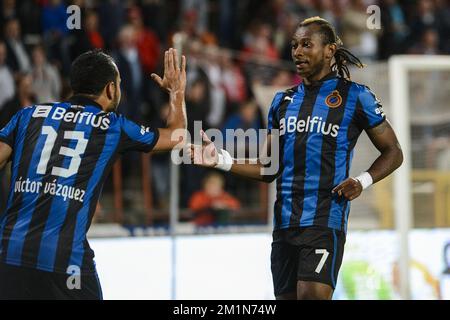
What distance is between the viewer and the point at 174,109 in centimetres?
554

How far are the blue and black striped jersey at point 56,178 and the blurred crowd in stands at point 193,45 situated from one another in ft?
18.8

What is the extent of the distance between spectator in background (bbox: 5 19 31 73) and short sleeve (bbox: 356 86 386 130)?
665cm

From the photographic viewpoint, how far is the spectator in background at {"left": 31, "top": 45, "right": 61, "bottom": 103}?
11281 mm

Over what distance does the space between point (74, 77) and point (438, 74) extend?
6003mm

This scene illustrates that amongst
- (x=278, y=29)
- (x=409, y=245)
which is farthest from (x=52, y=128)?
(x=278, y=29)

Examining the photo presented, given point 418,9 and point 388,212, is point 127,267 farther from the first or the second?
point 418,9

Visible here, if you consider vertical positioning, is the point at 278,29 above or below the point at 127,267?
above

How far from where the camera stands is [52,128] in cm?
516

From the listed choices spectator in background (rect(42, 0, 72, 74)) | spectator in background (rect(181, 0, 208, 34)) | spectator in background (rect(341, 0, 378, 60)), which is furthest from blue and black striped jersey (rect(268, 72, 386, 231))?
spectator in background (rect(341, 0, 378, 60))

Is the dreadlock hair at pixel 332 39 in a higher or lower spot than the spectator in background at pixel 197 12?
lower

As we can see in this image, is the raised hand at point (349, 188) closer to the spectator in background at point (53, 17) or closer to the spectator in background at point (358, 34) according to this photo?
the spectator in background at point (53, 17)

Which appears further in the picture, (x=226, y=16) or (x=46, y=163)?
(x=226, y=16)

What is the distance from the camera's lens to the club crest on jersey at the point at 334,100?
5.87 metres

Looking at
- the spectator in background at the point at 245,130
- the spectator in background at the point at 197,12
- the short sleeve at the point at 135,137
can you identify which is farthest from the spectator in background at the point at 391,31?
the short sleeve at the point at 135,137
